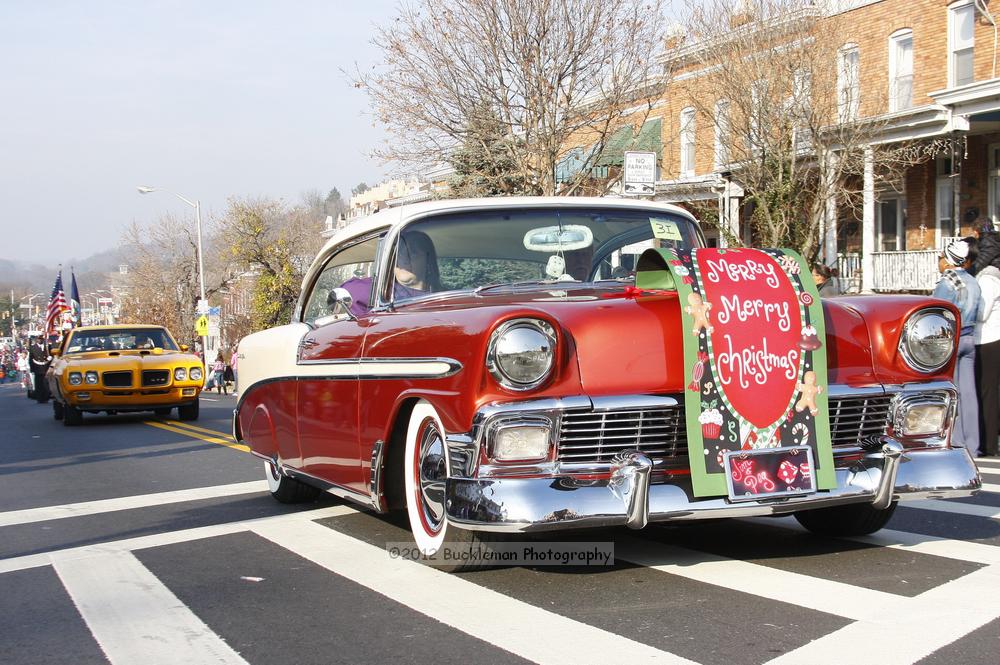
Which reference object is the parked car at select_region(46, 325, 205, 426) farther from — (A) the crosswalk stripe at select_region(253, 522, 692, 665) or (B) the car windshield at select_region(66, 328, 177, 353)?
(A) the crosswalk stripe at select_region(253, 522, 692, 665)

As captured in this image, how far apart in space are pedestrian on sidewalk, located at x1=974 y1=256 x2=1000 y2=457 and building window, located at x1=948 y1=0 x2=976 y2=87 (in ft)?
48.1

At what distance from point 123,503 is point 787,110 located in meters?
16.2

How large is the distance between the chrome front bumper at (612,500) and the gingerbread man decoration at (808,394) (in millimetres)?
317

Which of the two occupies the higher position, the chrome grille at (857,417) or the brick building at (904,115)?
the brick building at (904,115)

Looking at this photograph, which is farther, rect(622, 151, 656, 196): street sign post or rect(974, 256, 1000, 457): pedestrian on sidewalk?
rect(622, 151, 656, 196): street sign post

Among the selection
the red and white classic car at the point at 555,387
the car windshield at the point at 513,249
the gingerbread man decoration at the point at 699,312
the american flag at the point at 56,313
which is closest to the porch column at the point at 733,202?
the car windshield at the point at 513,249

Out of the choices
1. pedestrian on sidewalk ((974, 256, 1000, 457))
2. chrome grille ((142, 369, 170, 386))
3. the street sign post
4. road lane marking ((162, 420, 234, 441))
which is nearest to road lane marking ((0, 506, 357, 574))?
pedestrian on sidewalk ((974, 256, 1000, 457))

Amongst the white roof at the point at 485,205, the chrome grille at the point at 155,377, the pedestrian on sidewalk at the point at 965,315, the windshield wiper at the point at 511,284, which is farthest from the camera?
the chrome grille at the point at 155,377

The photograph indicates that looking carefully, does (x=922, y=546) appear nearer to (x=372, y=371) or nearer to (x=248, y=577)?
(x=372, y=371)

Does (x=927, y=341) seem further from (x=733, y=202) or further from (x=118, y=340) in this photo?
(x=733, y=202)

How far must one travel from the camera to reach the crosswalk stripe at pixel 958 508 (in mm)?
5922

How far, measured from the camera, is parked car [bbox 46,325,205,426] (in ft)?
51.6

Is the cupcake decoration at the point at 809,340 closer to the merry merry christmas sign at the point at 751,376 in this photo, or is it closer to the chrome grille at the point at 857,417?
the merry merry christmas sign at the point at 751,376

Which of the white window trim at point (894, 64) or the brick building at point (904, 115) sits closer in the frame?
→ the brick building at point (904, 115)
